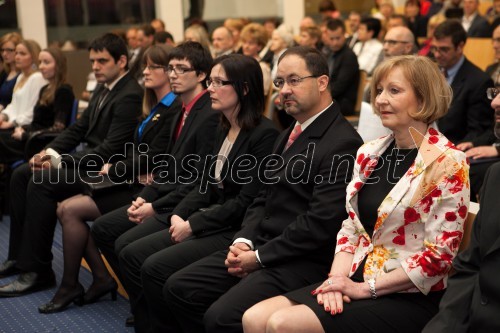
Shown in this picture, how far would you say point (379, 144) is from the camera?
2537 mm

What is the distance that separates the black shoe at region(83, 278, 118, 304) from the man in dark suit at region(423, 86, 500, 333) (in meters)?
2.34

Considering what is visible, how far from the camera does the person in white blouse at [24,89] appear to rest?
5758 millimetres

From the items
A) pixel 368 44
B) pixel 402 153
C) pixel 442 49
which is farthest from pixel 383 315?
pixel 368 44

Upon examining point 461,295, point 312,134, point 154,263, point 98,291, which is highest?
point 312,134

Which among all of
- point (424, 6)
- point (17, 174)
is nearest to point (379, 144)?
point (17, 174)

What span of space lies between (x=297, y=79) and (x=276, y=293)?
0.82m

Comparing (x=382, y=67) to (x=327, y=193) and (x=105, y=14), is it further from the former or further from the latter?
(x=105, y=14)

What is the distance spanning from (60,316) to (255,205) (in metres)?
1.42

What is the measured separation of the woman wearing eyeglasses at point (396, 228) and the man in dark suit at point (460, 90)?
1.90 meters

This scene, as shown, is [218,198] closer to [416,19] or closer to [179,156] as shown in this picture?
[179,156]

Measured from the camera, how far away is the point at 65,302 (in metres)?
3.91

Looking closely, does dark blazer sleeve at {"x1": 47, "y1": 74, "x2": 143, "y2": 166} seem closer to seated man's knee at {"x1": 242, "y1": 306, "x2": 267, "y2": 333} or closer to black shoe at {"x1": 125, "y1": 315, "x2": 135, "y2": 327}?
black shoe at {"x1": 125, "y1": 315, "x2": 135, "y2": 327}

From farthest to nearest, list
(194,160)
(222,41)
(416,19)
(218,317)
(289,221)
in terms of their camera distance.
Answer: (416,19) → (222,41) → (194,160) → (289,221) → (218,317)

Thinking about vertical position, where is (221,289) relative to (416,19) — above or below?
below
